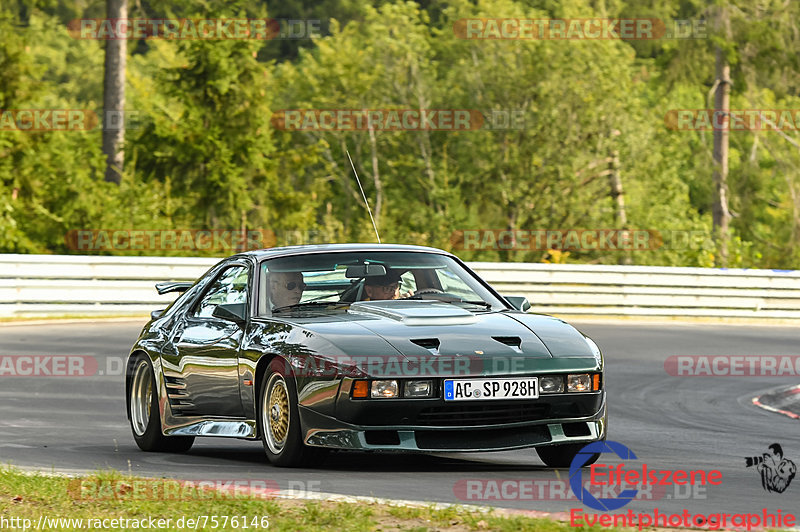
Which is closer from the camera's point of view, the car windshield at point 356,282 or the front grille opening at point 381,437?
the front grille opening at point 381,437

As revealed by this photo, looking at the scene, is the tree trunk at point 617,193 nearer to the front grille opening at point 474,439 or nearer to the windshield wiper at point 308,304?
the windshield wiper at point 308,304

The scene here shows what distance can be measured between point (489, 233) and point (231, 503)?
34525mm

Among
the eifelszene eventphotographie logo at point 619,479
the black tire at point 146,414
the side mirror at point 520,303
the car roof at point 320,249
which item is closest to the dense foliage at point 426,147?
the black tire at point 146,414

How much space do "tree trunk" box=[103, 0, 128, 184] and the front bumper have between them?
28733 mm

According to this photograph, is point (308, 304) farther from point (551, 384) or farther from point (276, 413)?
point (551, 384)

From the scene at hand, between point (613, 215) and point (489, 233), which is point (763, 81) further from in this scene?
point (489, 233)

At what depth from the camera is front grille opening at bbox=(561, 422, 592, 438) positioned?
822 cm

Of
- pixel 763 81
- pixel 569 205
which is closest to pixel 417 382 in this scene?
pixel 569 205

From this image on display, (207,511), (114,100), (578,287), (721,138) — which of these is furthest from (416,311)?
(721,138)

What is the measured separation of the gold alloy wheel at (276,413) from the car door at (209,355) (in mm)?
380

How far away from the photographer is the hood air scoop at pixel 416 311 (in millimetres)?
8391

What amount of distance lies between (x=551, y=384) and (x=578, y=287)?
64.7 feet

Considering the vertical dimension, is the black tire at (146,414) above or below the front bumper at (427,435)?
below

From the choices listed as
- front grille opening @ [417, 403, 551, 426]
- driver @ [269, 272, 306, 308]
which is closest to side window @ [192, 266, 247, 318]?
driver @ [269, 272, 306, 308]
